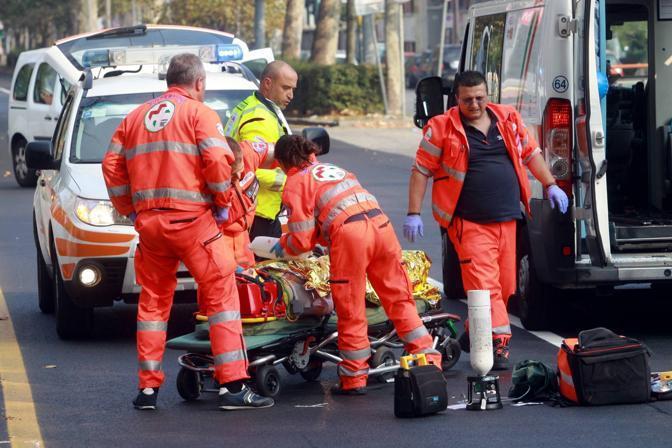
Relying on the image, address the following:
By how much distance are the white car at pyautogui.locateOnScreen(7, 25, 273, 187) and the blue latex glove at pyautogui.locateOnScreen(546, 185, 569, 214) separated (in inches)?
451

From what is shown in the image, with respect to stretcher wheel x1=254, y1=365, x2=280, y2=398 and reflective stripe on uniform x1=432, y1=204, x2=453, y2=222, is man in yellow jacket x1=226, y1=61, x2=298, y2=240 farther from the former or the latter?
stretcher wheel x1=254, y1=365, x2=280, y2=398

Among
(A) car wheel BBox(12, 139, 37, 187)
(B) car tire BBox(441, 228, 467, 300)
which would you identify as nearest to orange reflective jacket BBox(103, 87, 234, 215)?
(B) car tire BBox(441, 228, 467, 300)

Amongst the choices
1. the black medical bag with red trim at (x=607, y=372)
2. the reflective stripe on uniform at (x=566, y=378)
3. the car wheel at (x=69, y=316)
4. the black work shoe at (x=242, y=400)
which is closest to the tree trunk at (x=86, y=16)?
the car wheel at (x=69, y=316)

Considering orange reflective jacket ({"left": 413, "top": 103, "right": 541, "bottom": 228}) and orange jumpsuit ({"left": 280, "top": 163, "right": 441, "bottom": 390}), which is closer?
orange jumpsuit ({"left": 280, "top": 163, "right": 441, "bottom": 390})

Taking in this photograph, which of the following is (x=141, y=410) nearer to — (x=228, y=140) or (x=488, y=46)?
(x=228, y=140)

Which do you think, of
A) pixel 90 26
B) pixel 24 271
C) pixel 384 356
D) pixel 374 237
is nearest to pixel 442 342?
pixel 384 356

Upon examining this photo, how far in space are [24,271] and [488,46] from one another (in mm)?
4829

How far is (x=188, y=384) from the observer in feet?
25.3

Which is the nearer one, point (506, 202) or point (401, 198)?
point (506, 202)

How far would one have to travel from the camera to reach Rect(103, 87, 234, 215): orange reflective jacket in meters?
7.35

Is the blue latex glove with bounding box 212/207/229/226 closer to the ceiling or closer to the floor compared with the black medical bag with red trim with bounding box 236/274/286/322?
closer to the ceiling

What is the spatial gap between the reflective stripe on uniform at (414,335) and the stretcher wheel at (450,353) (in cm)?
54

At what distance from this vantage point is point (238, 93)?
10633mm

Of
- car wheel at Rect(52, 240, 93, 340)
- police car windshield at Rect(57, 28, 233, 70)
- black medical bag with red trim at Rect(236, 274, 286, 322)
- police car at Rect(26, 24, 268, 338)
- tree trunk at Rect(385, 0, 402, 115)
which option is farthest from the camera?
tree trunk at Rect(385, 0, 402, 115)
